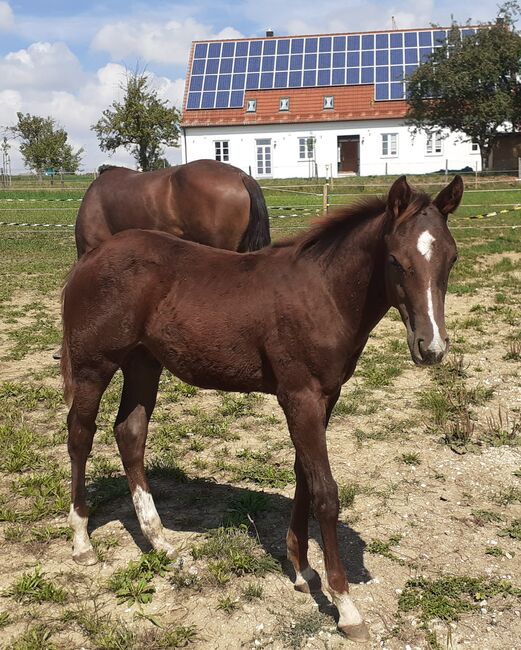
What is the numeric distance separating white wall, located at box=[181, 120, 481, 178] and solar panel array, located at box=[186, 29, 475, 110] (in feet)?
6.69

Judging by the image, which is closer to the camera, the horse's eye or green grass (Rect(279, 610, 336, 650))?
the horse's eye

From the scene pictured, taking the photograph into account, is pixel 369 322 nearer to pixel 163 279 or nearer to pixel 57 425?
pixel 163 279

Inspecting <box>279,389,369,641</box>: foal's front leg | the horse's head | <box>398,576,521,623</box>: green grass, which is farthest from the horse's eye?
<box>398,576,521,623</box>: green grass

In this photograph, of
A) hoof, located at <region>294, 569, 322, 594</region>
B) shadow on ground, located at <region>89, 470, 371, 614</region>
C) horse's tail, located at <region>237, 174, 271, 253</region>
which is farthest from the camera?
horse's tail, located at <region>237, 174, 271, 253</region>

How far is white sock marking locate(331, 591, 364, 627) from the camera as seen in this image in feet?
8.95

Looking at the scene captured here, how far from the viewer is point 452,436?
457 cm

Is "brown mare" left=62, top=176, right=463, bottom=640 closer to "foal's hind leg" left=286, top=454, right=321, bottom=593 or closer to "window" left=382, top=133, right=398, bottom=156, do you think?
"foal's hind leg" left=286, top=454, right=321, bottom=593

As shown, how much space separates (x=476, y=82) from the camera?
3344 centimetres

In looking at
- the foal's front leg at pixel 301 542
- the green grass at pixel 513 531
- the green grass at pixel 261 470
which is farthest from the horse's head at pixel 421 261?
the green grass at pixel 261 470

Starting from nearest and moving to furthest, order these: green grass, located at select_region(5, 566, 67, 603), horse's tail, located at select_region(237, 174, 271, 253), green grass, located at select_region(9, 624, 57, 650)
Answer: green grass, located at select_region(9, 624, 57, 650)
green grass, located at select_region(5, 566, 67, 603)
horse's tail, located at select_region(237, 174, 271, 253)

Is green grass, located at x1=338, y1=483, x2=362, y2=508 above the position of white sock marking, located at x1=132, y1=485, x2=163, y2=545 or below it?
below

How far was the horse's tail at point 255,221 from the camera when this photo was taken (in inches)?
261

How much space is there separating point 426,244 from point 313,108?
43241mm

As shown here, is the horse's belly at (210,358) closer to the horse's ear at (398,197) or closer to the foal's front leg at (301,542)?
the foal's front leg at (301,542)
